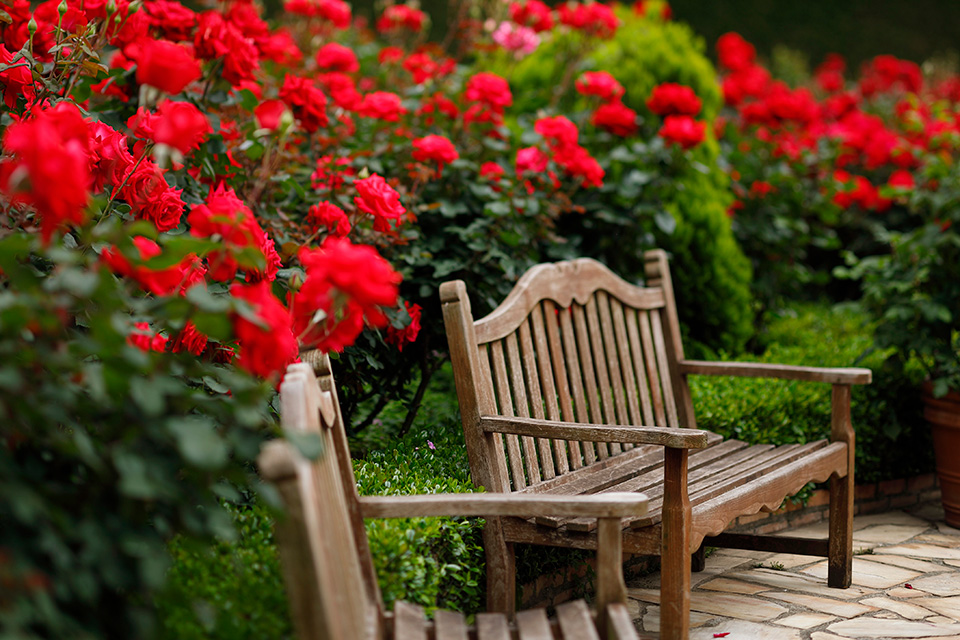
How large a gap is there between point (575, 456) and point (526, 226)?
104cm

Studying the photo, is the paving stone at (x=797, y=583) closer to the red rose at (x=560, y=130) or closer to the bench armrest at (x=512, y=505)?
the bench armrest at (x=512, y=505)

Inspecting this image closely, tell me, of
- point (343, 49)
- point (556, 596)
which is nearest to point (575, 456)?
point (556, 596)

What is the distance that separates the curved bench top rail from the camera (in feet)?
8.39

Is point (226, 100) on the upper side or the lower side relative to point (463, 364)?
upper

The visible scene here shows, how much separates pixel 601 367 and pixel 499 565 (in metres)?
0.87

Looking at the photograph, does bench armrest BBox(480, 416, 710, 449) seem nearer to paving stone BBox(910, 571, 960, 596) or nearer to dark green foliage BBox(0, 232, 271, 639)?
dark green foliage BBox(0, 232, 271, 639)

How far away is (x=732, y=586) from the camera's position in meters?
3.07

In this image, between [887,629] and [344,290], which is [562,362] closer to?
[887,629]

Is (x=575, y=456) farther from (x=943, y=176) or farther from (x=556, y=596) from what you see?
(x=943, y=176)

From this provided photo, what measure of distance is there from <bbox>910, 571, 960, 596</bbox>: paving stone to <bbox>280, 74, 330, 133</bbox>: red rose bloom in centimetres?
263

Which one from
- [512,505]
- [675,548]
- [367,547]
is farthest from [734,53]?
[367,547]

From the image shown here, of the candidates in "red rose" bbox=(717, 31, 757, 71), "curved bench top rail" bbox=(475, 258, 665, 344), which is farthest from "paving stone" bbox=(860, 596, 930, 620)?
"red rose" bbox=(717, 31, 757, 71)

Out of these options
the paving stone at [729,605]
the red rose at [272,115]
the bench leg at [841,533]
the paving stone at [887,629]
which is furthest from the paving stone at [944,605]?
the red rose at [272,115]

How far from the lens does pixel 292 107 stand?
281 cm
